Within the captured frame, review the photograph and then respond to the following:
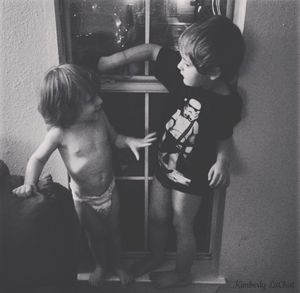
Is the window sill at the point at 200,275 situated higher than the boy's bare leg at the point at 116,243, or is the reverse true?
the boy's bare leg at the point at 116,243

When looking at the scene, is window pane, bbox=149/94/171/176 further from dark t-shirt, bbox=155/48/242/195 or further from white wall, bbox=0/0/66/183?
white wall, bbox=0/0/66/183

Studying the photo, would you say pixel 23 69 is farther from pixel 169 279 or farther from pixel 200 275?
pixel 200 275

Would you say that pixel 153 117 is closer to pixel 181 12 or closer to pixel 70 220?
pixel 181 12

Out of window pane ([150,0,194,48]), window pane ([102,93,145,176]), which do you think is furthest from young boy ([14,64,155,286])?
window pane ([150,0,194,48])

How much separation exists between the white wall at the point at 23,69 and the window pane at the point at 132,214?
357 mm

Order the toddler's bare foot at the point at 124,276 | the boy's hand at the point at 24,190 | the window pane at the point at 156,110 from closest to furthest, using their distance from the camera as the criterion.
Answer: the boy's hand at the point at 24,190 → the window pane at the point at 156,110 → the toddler's bare foot at the point at 124,276

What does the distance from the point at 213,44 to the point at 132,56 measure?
37cm

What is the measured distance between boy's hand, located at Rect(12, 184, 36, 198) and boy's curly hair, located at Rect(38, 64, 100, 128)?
10.6 inches

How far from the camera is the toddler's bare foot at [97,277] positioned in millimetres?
1952

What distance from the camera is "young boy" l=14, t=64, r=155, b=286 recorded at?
4.67 feet

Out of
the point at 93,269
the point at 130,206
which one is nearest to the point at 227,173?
the point at 130,206

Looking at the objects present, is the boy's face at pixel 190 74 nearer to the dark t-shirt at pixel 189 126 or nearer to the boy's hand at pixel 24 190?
the dark t-shirt at pixel 189 126

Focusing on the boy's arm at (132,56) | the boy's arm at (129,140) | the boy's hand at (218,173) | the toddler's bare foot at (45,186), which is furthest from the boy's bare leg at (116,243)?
the boy's arm at (132,56)

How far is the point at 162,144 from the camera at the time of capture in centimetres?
165
